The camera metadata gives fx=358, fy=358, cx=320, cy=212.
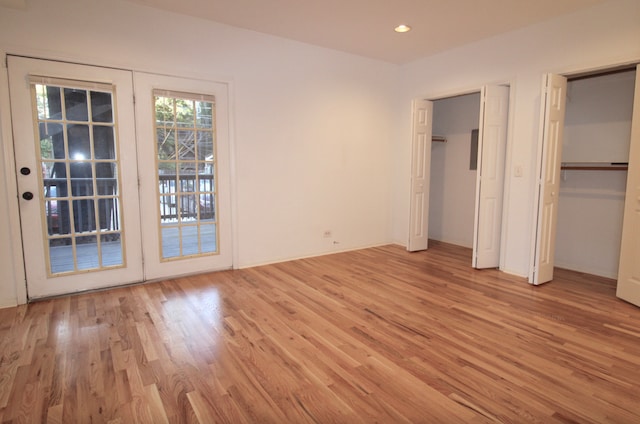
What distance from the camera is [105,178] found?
362 centimetres

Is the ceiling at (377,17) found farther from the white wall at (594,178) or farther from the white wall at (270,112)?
the white wall at (594,178)

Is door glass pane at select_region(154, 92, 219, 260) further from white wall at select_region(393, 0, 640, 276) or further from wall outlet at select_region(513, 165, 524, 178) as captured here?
wall outlet at select_region(513, 165, 524, 178)

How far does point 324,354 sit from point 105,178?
9.24ft

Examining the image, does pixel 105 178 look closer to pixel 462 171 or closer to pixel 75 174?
pixel 75 174

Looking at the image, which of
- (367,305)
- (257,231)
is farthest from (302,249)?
(367,305)

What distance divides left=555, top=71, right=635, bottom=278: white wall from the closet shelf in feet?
0.29

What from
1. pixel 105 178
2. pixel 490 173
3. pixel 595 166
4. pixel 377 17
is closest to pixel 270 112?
pixel 377 17

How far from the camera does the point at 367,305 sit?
3322 millimetres

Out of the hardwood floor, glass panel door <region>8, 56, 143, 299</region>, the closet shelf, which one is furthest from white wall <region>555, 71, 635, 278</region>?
glass panel door <region>8, 56, 143, 299</region>

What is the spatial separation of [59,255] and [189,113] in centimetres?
194

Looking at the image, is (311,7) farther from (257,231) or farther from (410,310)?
(410,310)

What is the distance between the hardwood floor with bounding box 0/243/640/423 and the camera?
1.91 m

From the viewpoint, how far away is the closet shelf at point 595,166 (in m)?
3.93

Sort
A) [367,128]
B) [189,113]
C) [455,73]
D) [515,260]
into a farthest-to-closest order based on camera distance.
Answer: [367,128]
[455,73]
[515,260]
[189,113]
